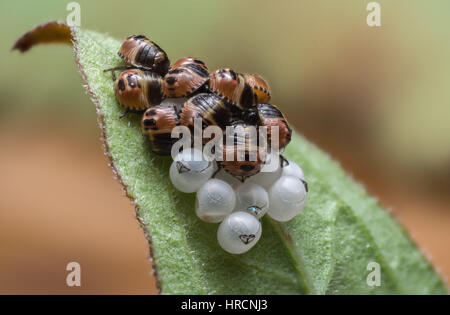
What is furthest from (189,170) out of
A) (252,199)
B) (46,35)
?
(46,35)

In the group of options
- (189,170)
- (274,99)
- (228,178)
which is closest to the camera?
(189,170)

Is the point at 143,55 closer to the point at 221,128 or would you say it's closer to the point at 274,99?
the point at 221,128

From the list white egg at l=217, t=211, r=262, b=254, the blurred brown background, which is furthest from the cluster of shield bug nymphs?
the blurred brown background

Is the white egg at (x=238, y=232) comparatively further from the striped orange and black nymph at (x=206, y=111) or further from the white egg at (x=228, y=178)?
the striped orange and black nymph at (x=206, y=111)

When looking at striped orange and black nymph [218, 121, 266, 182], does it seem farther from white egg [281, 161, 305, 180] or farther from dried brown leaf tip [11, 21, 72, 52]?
dried brown leaf tip [11, 21, 72, 52]
